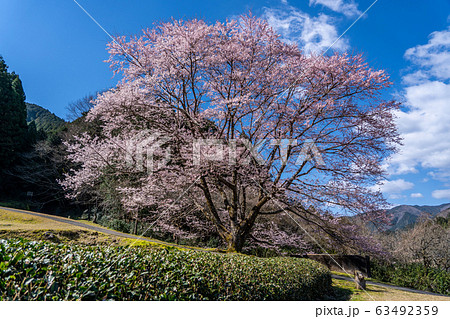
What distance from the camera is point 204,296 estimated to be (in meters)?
2.97

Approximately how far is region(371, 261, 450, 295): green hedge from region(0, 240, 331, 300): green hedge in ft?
35.2

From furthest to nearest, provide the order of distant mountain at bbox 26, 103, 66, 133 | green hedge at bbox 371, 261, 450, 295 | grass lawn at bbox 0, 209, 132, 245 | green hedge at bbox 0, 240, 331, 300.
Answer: distant mountain at bbox 26, 103, 66, 133
green hedge at bbox 371, 261, 450, 295
grass lawn at bbox 0, 209, 132, 245
green hedge at bbox 0, 240, 331, 300

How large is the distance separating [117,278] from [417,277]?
13900mm

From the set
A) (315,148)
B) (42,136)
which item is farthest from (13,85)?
(315,148)

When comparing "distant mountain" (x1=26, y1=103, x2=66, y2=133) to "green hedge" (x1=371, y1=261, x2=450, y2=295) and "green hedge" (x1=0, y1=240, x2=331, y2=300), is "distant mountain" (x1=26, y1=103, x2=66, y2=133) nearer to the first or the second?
"green hedge" (x1=371, y1=261, x2=450, y2=295)

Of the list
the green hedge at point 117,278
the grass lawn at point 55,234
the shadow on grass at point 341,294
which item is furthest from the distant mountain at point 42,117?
the green hedge at point 117,278

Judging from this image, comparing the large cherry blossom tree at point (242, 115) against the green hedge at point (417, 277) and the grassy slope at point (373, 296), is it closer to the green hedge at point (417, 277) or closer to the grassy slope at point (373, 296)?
the grassy slope at point (373, 296)

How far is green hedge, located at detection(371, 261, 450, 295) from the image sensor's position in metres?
10.8


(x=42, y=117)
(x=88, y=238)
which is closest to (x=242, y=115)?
(x=88, y=238)

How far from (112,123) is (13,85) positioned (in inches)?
950

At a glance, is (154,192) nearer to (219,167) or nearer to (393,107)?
(219,167)

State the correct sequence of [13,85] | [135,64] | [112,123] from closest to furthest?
[135,64] < [112,123] < [13,85]

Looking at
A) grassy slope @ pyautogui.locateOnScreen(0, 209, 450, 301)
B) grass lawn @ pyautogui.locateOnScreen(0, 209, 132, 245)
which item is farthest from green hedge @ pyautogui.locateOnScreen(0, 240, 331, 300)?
grass lawn @ pyautogui.locateOnScreen(0, 209, 132, 245)
